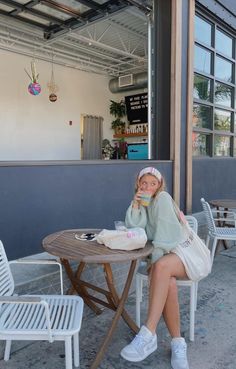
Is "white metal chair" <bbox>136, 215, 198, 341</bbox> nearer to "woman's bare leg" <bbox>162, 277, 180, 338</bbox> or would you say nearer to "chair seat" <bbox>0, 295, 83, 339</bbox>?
"woman's bare leg" <bbox>162, 277, 180, 338</bbox>

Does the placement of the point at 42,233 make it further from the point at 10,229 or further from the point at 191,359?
the point at 191,359

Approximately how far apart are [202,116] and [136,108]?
4.59m

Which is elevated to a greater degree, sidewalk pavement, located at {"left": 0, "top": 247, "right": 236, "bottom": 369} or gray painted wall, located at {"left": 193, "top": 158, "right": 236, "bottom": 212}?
gray painted wall, located at {"left": 193, "top": 158, "right": 236, "bottom": 212}

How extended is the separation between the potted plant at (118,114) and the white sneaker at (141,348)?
8.44 meters

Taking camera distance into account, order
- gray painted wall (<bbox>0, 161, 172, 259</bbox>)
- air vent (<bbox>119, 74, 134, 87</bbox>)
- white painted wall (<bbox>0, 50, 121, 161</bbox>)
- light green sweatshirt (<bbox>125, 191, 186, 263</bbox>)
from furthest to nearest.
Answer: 1. air vent (<bbox>119, 74, 134, 87</bbox>)
2. white painted wall (<bbox>0, 50, 121, 161</bbox>)
3. gray painted wall (<bbox>0, 161, 172, 259</bbox>)
4. light green sweatshirt (<bbox>125, 191, 186, 263</bbox>)

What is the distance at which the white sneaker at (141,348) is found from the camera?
1796mm

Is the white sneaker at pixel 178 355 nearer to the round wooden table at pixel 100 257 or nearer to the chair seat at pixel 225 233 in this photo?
the round wooden table at pixel 100 257

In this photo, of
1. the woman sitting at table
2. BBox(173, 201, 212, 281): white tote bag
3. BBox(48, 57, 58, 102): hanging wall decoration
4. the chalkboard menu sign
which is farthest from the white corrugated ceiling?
BBox(173, 201, 212, 281): white tote bag

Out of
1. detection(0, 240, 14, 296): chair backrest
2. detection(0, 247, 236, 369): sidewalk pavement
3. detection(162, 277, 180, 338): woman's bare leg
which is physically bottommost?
detection(0, 247, 236, 369): sidewalk pavement

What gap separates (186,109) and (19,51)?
4.88 m

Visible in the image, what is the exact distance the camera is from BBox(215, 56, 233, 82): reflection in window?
5.29 m

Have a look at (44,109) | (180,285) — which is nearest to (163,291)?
(180,285)

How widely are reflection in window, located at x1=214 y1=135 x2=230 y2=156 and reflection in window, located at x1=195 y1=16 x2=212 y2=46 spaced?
147 centimetres

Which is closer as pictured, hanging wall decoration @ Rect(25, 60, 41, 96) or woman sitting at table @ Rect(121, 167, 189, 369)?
woman sitting at table @ Rect(121, 167, 189, 369)
